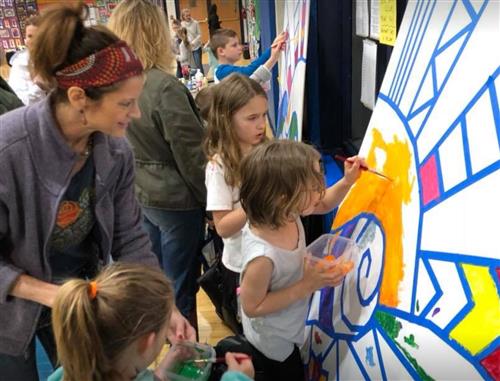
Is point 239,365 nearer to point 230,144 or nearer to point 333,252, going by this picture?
point 333,252

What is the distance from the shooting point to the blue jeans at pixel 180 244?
1816 mm

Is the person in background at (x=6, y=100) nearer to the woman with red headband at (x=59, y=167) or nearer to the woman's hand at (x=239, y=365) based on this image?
the woman with red headband at (x=59, y=167)

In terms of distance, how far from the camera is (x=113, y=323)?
791 millimetres

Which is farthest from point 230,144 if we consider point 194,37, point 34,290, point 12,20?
point 12,20

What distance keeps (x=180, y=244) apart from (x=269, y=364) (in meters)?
0.73

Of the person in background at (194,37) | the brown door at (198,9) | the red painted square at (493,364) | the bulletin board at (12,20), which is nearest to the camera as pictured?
the red painted square at (493,364)

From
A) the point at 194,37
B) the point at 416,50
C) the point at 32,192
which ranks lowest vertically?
the point at 194,37

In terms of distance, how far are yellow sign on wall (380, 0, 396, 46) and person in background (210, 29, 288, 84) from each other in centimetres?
96

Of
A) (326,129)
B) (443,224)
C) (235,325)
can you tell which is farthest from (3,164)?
(326,129)

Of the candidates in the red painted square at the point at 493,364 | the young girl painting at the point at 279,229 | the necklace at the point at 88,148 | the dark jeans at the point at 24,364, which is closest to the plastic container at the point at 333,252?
the young girl painting at the point at 279,229

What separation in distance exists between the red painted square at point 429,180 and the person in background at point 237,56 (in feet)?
5.57

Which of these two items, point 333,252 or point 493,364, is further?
point 333,252

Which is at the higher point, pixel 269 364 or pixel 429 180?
pixel 429 180

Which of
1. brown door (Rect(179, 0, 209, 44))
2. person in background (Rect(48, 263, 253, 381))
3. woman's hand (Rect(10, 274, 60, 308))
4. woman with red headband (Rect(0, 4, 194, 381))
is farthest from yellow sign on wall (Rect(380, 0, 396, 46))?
brown door (Rect(179, 0, 209, 44))
